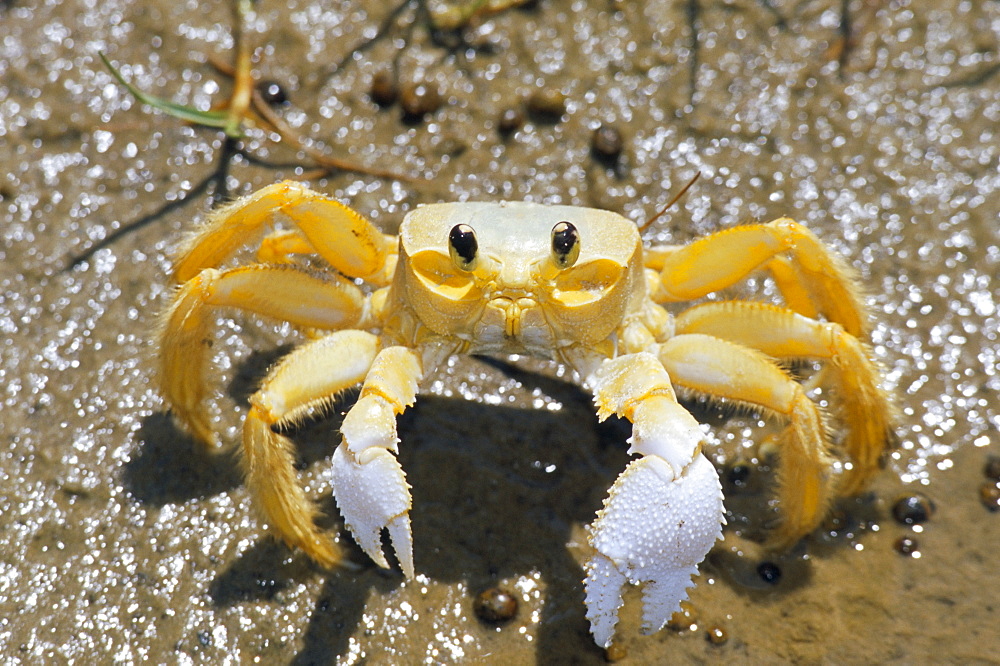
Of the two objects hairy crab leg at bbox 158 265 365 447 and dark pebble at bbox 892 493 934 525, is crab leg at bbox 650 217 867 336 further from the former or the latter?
hairy crab leg at bbox 158 265 365 447

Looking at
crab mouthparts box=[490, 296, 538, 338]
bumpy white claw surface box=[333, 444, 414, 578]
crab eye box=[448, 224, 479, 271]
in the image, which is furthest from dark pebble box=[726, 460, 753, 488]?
bumpy white claw surface box=[333, 444, 414, 578]

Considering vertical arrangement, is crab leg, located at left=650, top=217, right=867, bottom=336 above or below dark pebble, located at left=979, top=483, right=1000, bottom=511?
above

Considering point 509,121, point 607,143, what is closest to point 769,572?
point 607,143

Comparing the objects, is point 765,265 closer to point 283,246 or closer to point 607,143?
point 607,143

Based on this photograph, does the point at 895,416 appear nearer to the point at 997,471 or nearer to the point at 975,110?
the point at 997,471

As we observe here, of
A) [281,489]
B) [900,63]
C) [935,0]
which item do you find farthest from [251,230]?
[935,0]

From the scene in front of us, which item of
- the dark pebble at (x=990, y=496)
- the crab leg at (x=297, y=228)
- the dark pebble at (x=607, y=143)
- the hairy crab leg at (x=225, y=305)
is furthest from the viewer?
the dark pebble at (x=607, y=143)

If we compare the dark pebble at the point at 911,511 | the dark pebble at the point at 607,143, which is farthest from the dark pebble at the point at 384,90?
the dark pebble at the point at 911,511

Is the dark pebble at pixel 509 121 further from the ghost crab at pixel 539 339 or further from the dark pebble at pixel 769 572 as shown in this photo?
the dark pebble at pixel 769 572
